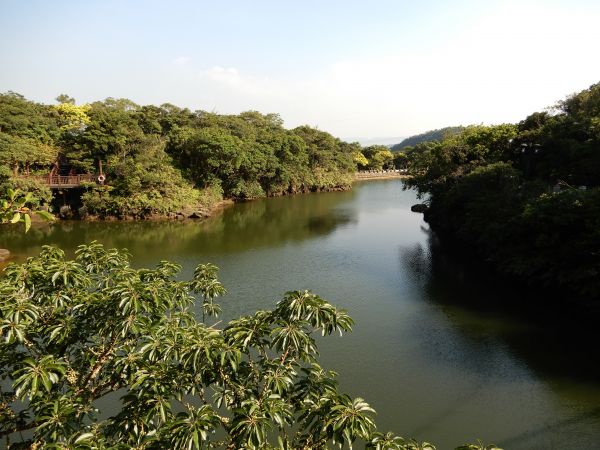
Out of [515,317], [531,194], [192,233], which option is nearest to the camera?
[515,317]

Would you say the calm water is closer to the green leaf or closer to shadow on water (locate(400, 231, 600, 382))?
shadow on water (locate(400, 231, 600, 382))

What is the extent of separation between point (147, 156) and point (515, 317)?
85.1 feet

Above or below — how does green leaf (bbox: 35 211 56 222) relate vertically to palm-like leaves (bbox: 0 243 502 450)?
above

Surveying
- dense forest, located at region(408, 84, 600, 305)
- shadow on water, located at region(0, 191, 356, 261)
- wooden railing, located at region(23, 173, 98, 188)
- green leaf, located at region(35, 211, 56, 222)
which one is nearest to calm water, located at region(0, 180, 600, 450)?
shadow on water, located at region(0, 191, 356, 261)

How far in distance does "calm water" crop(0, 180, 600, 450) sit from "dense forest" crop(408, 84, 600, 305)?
68.6 inches

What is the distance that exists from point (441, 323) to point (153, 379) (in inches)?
430

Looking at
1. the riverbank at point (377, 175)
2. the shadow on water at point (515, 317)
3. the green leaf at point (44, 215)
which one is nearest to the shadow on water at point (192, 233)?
the shadow on water at point (515, 317)

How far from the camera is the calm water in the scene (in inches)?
332

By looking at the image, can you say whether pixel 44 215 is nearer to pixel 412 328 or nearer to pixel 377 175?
pixel 412 328

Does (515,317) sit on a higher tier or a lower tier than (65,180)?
lower

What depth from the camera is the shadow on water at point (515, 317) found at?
10.6m

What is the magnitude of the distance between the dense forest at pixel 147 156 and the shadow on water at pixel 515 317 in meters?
19.5

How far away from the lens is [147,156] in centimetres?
3073

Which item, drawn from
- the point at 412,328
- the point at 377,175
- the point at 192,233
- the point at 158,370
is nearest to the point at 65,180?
the point at 192,233
